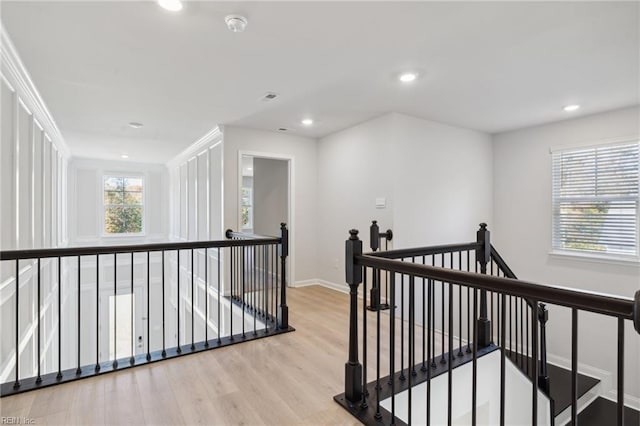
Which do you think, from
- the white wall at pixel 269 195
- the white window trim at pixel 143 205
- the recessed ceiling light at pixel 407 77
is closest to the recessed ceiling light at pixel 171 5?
the recessed ceiling light at pixel 407 77

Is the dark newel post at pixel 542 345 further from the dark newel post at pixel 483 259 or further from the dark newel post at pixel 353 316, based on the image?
the dark newel post at pixel 353 316

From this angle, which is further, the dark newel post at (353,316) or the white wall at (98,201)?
the white wall at (98,201)

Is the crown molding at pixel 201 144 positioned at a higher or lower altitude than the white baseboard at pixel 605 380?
higher

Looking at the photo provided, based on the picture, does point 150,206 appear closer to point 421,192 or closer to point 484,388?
point 421,192

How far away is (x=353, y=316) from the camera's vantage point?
2.14m

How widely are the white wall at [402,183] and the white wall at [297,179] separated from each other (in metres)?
0.15

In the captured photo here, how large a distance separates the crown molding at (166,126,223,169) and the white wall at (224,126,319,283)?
0.34 metres

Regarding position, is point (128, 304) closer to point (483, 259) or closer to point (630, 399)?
point (483, 259)

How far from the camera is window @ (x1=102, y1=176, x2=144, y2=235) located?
27.5 ft

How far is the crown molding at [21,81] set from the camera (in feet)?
8.25

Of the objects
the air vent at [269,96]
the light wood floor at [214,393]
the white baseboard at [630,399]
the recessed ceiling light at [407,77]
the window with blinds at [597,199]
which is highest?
the air vent at [269,96]

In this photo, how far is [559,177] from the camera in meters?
4.76

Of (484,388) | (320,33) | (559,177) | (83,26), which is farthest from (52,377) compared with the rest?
(559,177)

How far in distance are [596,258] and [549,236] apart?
61cm
